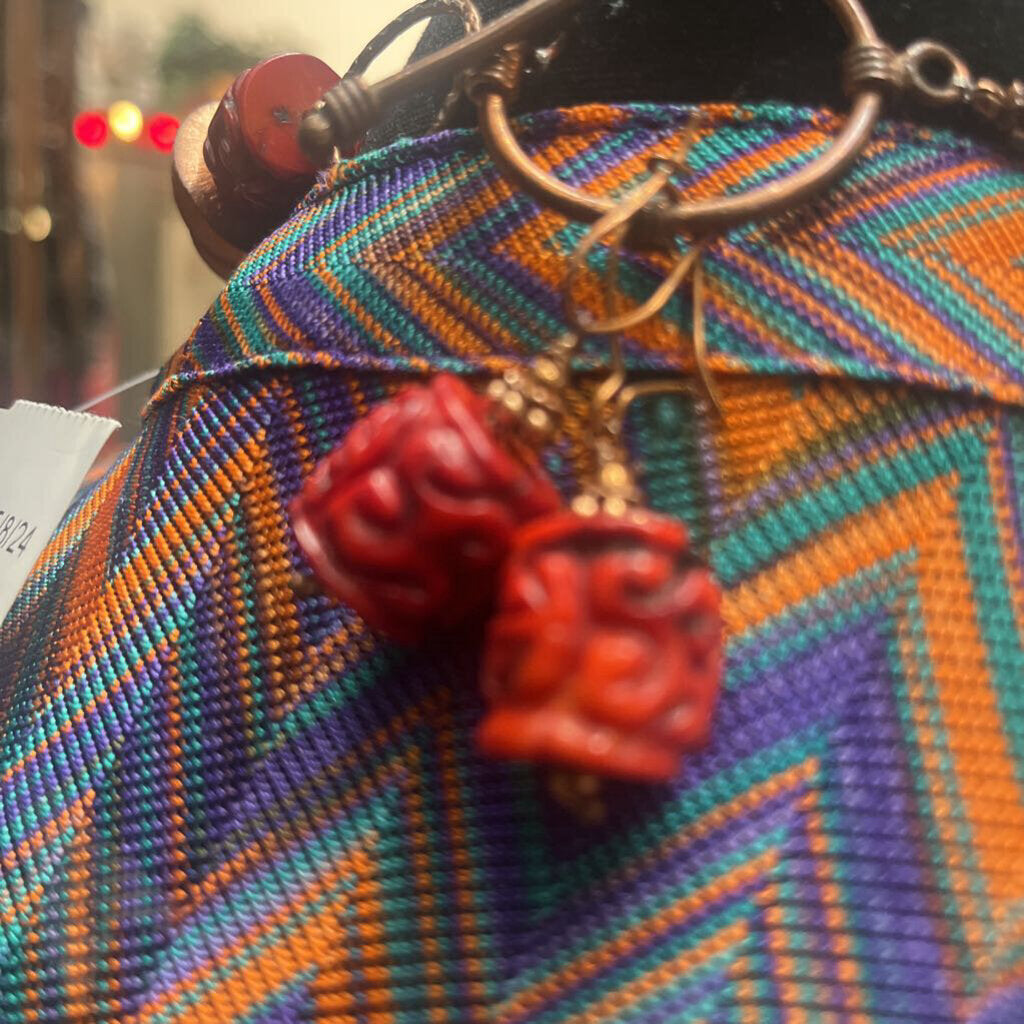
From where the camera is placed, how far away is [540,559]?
20cm

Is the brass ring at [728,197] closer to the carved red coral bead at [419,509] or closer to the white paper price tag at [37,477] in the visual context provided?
the carved red coral bead at [419,509]

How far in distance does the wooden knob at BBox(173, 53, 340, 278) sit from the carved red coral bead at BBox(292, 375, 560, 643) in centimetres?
20

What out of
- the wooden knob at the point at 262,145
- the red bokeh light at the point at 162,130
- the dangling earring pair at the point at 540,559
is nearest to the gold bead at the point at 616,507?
the dangling earring pair at the point at 540,559

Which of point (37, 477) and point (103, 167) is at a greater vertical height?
point (103, 167)

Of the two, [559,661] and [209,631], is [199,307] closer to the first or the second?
[209,631]

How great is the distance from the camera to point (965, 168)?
28 centimetres

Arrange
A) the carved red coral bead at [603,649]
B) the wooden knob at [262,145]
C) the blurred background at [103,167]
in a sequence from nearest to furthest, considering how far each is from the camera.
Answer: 1. the carved red coral bead at [603,649]
2. the wooden knob at [262,145]
3. the blurred background at [103,167]

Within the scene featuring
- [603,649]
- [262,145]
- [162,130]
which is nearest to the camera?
[603,649]

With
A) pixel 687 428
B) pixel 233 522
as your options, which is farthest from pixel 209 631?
pixel 687 428

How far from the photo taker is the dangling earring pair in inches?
7.5

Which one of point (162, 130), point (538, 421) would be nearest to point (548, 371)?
point (538, 421)

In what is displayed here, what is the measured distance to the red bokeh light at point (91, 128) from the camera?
3.27ft

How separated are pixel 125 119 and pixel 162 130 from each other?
49mm

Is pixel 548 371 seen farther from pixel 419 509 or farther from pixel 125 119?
pixel 125 119
